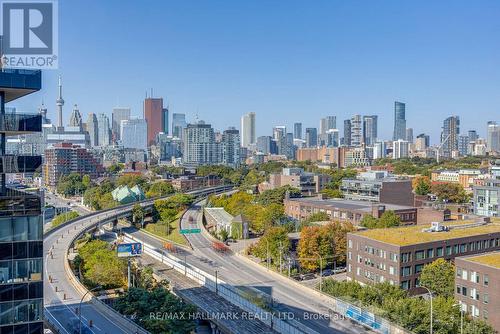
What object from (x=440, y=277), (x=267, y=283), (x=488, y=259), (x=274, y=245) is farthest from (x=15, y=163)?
(x=274, y=245)

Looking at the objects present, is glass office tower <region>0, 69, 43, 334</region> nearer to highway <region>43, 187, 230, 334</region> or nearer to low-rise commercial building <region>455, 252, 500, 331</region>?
highway <region>43, 187, 230, 334</region>

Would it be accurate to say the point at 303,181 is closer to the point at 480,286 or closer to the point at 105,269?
the point at 105,269

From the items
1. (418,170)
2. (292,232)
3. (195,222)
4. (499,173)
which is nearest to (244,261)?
(292,232)

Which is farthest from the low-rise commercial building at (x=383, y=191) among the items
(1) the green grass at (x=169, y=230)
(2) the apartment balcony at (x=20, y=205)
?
(2) the apartment balcony at (x=20, y=205)

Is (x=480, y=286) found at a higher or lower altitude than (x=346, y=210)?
lower

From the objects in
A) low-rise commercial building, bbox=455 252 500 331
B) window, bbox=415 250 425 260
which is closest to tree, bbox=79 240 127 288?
window, bbox=415 250 425 260

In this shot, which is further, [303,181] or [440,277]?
[303,181]
